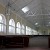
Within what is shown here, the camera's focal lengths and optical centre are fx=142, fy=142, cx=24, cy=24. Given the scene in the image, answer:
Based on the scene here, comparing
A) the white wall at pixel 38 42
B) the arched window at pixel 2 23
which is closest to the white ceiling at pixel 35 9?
the arched window at pixel 2 23

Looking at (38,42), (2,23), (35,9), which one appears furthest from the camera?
(35,9)

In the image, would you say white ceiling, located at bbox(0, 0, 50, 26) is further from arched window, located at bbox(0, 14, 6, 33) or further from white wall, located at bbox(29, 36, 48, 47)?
white wall, located at bbox(29, 36, 48, 47)

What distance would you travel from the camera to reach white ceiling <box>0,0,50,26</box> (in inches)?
536

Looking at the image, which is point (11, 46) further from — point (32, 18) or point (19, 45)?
point (32, 18)

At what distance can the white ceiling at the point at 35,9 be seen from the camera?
13620 mm

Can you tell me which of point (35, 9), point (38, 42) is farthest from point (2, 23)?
point (38, 42)

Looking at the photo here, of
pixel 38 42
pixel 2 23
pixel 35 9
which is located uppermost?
pixel 35 9

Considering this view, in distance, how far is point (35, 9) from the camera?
16703 millimetres

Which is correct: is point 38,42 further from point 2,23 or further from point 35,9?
point 35,9

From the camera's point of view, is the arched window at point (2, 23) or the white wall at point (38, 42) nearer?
the white wall at point (38, 42)

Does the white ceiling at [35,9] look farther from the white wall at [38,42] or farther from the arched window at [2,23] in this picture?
Result: the white wall at [38,42]

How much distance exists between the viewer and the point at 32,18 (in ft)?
62.5

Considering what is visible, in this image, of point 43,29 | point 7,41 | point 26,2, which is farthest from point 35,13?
point 7,41

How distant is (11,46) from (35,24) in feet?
49.5
